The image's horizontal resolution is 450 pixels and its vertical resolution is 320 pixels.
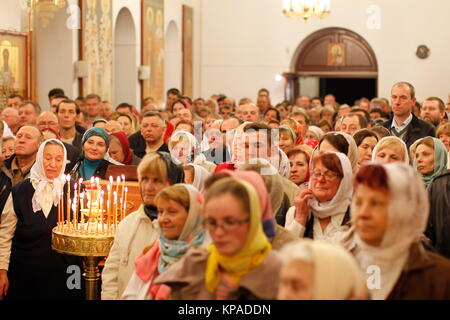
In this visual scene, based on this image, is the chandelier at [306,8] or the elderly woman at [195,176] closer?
the elderly woman at [195,176]

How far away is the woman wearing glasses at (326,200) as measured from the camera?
5.00 metres

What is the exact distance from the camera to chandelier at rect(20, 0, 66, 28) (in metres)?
14.6

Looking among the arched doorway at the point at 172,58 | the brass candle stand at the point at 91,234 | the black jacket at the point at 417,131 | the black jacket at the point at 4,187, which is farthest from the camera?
the arched doorway at the point at 172,58

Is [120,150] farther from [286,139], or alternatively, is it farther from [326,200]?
[326,200]

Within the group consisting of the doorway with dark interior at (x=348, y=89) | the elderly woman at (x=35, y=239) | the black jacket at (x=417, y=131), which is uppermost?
the doorway with dark interior at (x=348, y=89)

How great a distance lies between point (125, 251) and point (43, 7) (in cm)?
1129

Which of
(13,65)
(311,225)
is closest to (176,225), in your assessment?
(311,225)

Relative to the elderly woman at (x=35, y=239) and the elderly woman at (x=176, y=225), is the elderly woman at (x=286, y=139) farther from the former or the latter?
the elderly woman at (x=176, y=225)

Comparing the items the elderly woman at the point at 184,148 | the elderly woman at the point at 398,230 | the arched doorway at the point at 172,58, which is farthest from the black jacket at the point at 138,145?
the arched doorway at the point at 172,58

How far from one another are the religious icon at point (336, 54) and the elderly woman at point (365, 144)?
1698 centimetres
